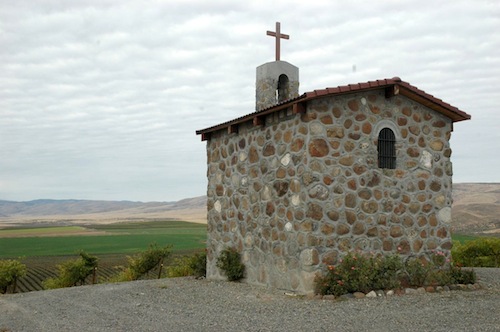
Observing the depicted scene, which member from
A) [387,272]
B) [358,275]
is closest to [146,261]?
[358,275]

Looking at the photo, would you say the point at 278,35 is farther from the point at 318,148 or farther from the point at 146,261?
the point at 146,261

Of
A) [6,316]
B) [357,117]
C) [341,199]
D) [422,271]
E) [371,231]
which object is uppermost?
[357,117]

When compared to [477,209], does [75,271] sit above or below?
below

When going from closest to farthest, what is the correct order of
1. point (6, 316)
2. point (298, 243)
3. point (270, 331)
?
point (270, 331)
point (6, 316)
point (298, 243)

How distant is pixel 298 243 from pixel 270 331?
119 inches

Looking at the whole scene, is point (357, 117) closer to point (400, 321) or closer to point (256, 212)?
point (256, 212)

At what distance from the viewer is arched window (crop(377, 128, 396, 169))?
1098cm

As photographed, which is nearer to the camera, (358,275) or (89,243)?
(358,275)

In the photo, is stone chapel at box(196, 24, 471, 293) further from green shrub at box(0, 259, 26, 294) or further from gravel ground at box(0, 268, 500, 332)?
green shrub at box(0, 259, 26, 294)

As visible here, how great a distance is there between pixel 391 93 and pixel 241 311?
5399 millimetres

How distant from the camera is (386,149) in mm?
11055

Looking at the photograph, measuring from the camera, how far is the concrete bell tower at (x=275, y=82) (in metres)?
13.3

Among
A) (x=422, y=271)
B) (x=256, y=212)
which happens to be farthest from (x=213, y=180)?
(x=422, y=271)

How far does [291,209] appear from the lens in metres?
10.5
